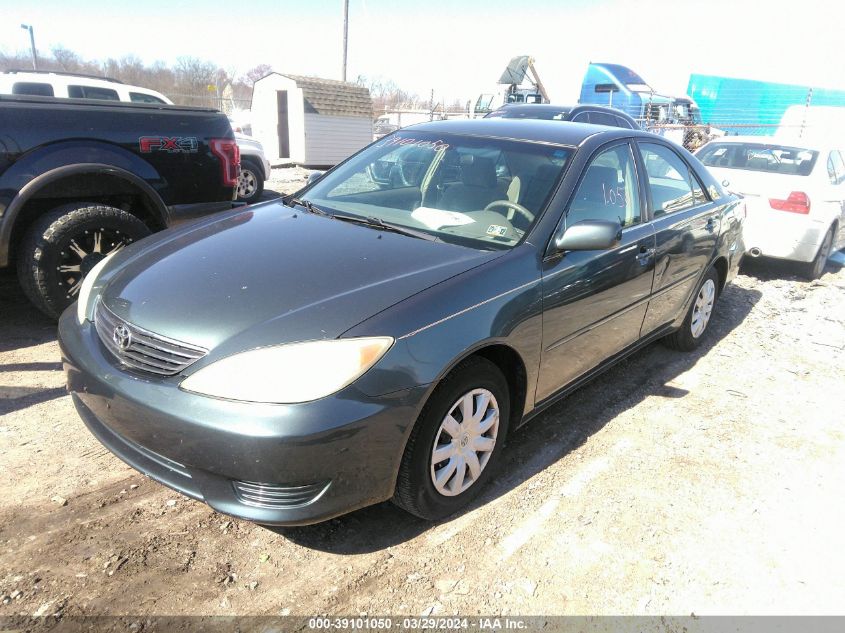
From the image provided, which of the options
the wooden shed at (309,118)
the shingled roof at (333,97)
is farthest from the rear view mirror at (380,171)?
the shingled roof at (333,97)

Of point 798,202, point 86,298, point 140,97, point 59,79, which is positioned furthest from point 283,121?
point 86,298

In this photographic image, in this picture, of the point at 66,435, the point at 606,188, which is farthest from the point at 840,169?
the point at 66,435

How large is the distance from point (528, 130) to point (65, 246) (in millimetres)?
3295

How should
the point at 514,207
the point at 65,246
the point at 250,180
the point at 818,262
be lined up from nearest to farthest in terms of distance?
the point at 514,207 → the point at 65,246 → the point at 818,262 → the point at 250,180

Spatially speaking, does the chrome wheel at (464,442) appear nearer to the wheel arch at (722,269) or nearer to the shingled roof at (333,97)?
the wheel arch at (722,269)

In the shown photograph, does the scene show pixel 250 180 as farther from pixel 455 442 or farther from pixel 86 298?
pixel 455 442

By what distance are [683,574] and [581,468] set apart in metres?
0.81

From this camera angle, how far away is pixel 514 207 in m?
3.26

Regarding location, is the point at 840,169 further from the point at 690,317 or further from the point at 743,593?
the point at 743,593

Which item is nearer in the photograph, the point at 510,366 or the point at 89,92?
the point at 510,366

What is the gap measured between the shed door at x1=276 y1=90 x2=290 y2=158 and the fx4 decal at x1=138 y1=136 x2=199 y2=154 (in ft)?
44.2

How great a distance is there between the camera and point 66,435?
10.9 ft

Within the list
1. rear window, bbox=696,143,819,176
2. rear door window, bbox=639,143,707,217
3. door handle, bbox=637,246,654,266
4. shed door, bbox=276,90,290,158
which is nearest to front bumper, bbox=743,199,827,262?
rear window, bbox=696,143,819,176

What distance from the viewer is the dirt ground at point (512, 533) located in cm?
238
